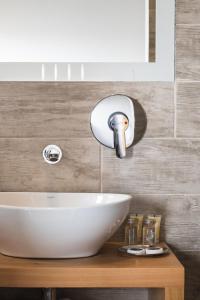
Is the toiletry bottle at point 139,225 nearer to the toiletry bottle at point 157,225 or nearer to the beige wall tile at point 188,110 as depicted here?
the toiletry bottle at point 157,225

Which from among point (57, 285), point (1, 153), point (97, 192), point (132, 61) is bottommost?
point (57, 285)

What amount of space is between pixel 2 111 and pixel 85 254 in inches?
26.7

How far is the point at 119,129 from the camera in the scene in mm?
1894

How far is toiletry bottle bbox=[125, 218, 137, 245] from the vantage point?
73.9 inches

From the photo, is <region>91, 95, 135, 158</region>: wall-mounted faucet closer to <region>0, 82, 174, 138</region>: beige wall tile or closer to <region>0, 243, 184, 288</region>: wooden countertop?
<region>0, 82, 174, 138</region>: beige wall tile

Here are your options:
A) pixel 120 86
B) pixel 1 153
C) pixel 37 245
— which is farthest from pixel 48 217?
pixel 120 86

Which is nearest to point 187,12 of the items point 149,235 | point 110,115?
point 110,115

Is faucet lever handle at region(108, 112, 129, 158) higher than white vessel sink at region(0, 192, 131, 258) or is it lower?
higher

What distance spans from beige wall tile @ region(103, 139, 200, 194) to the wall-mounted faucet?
0.06 metres

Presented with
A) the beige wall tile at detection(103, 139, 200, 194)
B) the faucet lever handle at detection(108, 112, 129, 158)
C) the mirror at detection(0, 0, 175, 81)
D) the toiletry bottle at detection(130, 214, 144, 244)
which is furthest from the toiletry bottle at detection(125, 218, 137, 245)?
the mirror at detection(0, 0, 175, 81)

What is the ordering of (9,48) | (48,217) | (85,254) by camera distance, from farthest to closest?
1. (9,48)
2. (85,254)
3. (48,217)

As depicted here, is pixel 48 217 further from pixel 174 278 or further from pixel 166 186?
pixel 166 186

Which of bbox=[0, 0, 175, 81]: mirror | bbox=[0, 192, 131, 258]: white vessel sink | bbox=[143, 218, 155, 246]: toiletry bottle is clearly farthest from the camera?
bbox=[0, 0, 175, 81]: mirror

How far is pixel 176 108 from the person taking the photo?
1.96 meters
